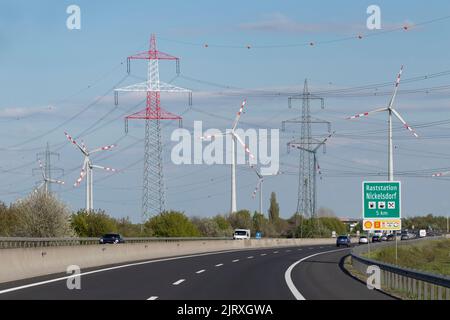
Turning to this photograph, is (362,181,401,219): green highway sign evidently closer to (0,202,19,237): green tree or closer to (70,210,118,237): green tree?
(0,202,19,237): green tree

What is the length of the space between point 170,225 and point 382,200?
6674 cm

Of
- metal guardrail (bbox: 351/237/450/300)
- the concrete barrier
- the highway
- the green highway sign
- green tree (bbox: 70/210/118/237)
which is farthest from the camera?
green tree (bbox: 70/210/118/237)

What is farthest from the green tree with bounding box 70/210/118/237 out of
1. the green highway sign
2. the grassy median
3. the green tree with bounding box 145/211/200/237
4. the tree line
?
the green highway sign

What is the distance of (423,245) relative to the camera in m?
100

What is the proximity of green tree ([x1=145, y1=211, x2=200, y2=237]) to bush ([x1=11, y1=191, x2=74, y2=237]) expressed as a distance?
26.5 metres

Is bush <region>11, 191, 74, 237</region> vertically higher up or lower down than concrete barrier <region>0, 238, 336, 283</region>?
higher up

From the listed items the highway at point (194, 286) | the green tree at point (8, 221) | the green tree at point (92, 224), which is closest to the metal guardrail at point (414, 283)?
the highway at point (194, 286)

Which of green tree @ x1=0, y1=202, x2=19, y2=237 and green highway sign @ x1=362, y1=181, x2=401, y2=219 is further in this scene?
green tree @ x1=0, y1=202, x2=19, y2=237

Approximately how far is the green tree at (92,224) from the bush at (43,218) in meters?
15.7

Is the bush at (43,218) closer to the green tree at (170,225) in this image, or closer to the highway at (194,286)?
the green tree at (170,225)

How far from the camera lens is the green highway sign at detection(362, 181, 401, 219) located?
4028 centimetres
